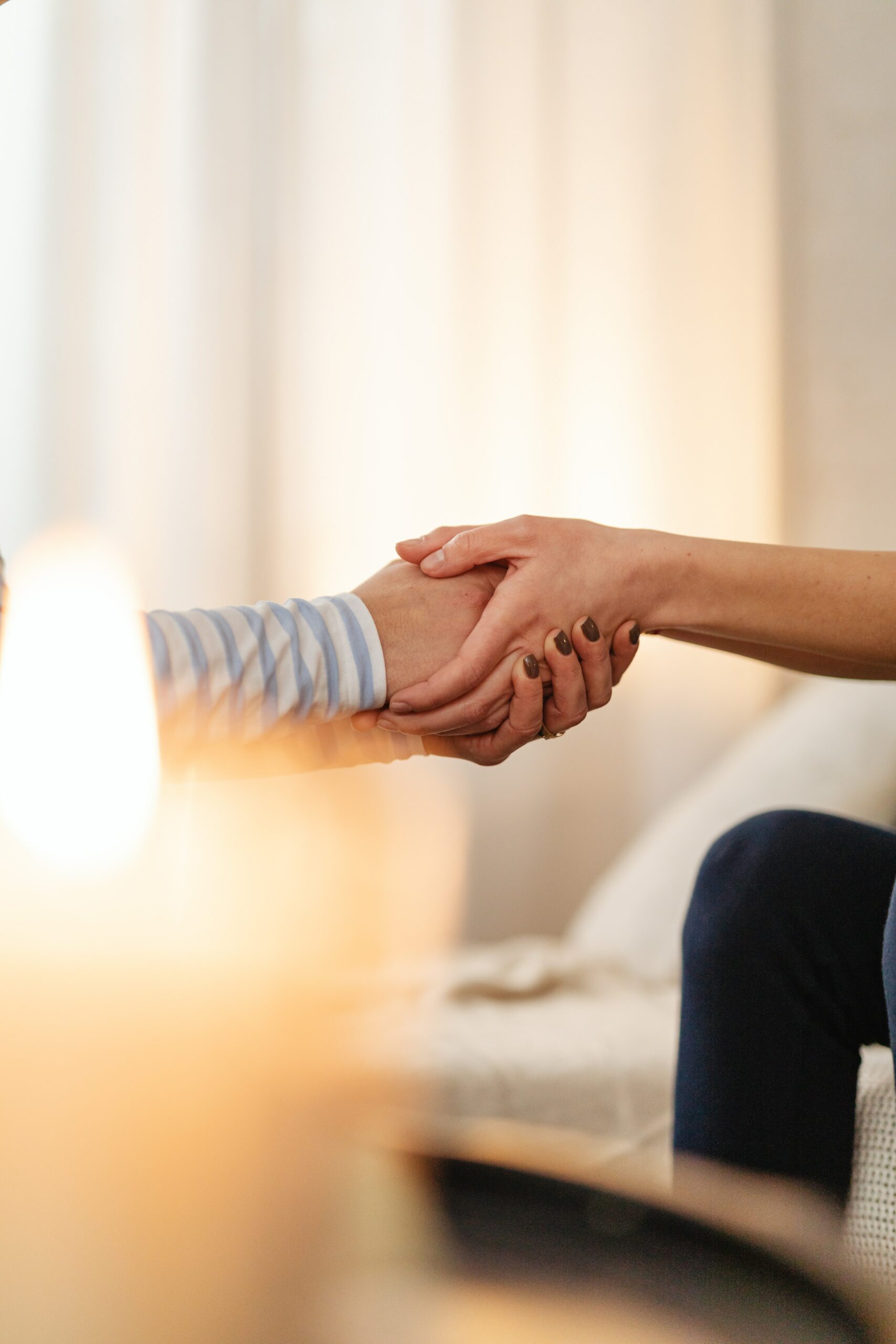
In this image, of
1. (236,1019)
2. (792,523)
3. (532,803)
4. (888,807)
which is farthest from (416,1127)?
(792,523)

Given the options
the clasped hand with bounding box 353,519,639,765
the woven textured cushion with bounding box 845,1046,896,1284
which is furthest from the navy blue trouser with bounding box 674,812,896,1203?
the clasped hand with bounding box 353,519,639,765

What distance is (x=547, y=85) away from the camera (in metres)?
2.36

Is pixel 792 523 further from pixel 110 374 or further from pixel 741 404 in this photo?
pixel 110 374

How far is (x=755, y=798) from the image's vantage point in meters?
1.57

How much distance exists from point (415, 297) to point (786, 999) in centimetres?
195

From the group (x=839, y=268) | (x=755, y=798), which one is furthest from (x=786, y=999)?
(x=839, y=268)

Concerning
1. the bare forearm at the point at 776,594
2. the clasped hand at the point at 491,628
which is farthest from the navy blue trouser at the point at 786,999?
the clasped hand at the point at 491,628

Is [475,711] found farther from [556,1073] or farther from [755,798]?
[755,798]

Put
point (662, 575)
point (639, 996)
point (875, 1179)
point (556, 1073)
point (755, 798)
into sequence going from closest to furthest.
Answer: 1. point (875, 1179)
2. point (662, 575)
3. point (556, 1073)
4. point (639, 996)
5. point (755, 798)

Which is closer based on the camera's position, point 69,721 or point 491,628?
point 69,721

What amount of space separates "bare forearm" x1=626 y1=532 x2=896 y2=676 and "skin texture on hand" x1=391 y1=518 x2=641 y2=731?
0.07 ft

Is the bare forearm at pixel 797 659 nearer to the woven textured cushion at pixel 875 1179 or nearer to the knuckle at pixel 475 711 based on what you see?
the knuckle at pixel 475 711

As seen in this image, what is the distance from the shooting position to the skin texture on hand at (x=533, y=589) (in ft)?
2.97

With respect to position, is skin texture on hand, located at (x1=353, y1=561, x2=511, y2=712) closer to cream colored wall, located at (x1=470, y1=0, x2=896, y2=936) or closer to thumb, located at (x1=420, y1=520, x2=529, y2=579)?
thumb, located at (x1=420, y1=520, x2=529, y2=579)
